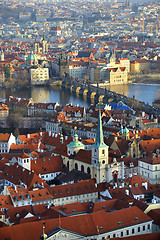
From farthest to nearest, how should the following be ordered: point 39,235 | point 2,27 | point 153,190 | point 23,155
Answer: point 2,27 < point 23,155 < point 153,190 < point 39,235

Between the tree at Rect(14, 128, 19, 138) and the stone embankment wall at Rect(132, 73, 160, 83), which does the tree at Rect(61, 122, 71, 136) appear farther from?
the stone embankment wall at Rect(132, 73, 160, 83)

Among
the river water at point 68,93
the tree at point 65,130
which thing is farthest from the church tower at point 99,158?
the river water at point 68,93

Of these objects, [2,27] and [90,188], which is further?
[2,27]

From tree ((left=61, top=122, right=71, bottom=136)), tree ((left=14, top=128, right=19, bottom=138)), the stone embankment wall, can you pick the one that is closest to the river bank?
the stone embankment wall

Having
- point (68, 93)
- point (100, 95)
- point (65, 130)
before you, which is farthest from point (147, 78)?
point (65, 130)

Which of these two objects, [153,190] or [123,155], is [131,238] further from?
[123,155]

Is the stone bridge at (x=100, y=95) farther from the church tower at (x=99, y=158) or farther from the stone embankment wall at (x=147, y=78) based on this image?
the church tower at (x=99, y=158)

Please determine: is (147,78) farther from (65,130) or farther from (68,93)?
(65,130)

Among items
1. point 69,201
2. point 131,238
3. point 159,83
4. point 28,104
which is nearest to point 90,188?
point 69,201
